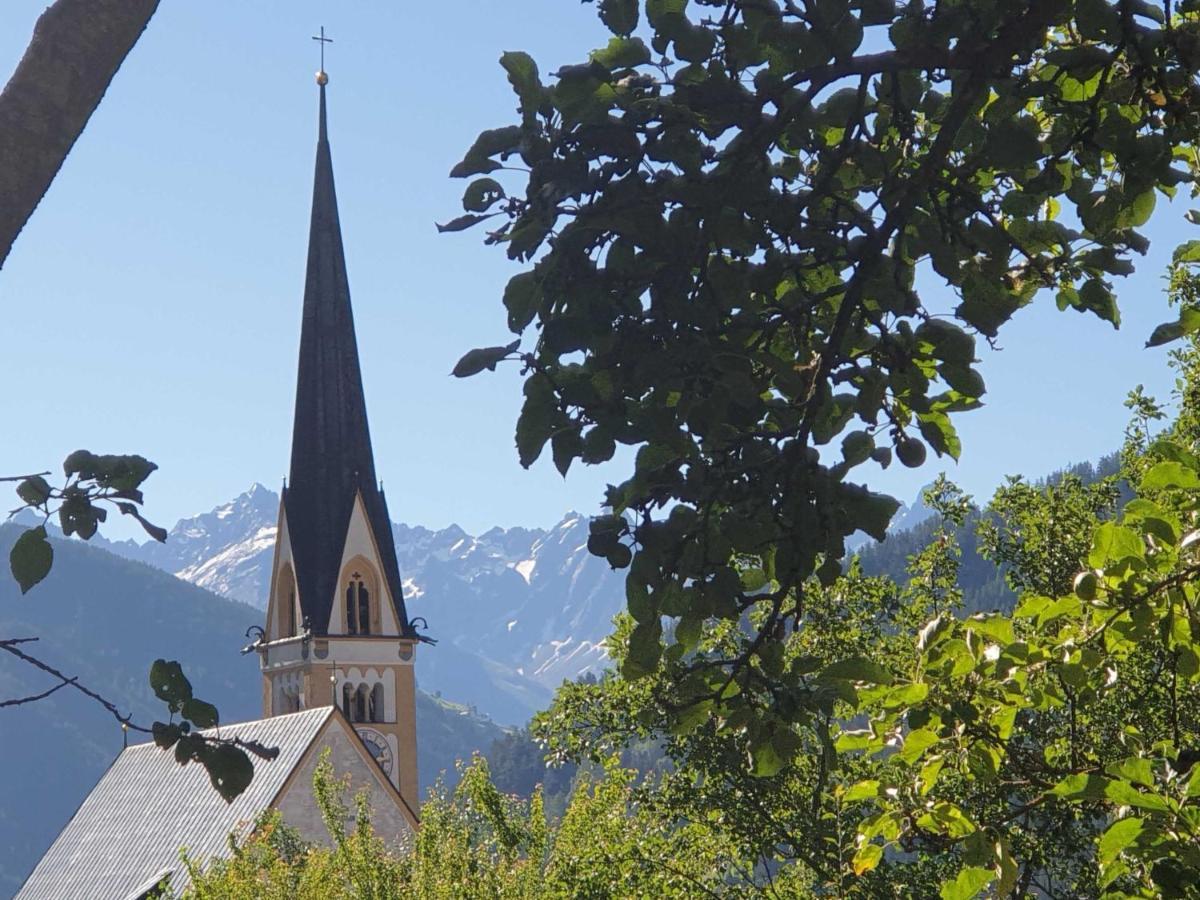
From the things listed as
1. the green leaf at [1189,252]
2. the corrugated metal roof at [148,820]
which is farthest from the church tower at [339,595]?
the green leaf at [1189,252]

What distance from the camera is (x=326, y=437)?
184 ft

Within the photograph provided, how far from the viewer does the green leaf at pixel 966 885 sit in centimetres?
368

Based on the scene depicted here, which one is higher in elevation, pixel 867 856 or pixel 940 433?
pixel 940 433

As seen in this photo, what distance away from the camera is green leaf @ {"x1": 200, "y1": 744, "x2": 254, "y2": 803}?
3.40m

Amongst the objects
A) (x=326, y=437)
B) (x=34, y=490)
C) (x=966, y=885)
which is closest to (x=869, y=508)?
(x=966, y=885)

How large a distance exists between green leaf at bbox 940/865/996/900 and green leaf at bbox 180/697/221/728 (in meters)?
1.49

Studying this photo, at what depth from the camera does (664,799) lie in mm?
13797

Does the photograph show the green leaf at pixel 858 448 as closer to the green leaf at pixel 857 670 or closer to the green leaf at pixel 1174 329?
the green leaf at pixel 857 670

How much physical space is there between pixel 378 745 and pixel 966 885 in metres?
51.6

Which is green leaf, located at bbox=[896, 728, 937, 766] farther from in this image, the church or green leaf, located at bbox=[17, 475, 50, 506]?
the church

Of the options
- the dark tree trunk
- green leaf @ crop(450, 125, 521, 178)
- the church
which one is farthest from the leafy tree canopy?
the church

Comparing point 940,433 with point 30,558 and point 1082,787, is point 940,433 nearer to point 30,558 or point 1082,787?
point 1082,787

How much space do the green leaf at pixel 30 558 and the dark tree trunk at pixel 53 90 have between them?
820 mm

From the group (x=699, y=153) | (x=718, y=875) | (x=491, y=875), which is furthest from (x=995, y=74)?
(x=491, y=875)
